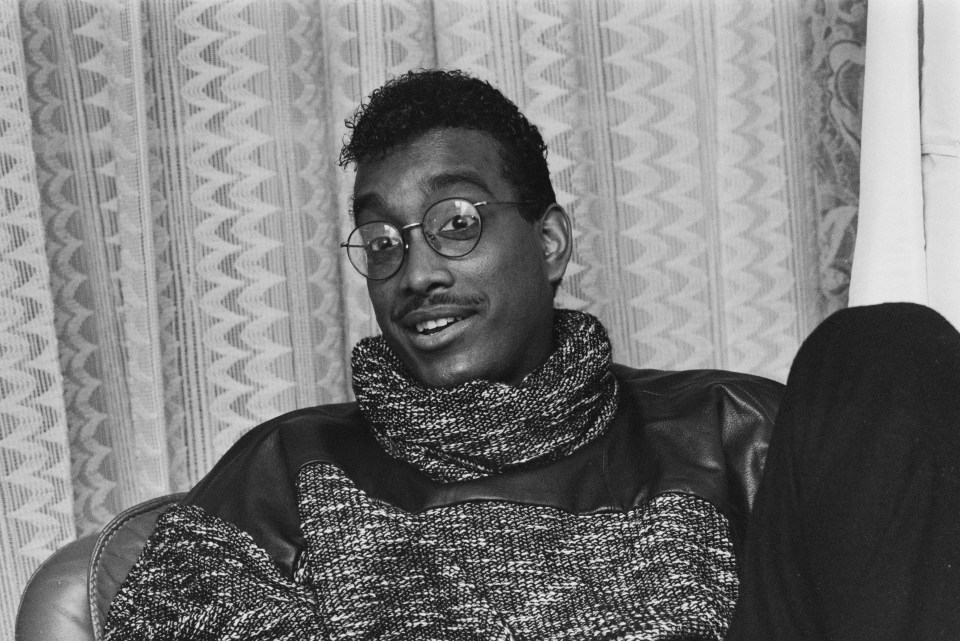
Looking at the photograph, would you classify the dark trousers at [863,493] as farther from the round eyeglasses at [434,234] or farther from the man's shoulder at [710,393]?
the round eyeglasses at [434,234]

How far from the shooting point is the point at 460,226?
51.4 inches

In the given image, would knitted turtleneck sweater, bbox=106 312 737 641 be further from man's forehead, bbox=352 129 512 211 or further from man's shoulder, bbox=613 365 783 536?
man's forehead, bbox=352 129 512 211

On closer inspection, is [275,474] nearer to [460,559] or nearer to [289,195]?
[460,559]

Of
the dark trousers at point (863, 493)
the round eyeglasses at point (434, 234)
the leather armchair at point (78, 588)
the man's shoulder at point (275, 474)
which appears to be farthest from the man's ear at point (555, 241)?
the leather armchair at point (78, 588)

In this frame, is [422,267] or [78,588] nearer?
[78,588]

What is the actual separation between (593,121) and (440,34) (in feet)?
1.05

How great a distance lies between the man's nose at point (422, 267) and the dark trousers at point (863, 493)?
1.59 ft

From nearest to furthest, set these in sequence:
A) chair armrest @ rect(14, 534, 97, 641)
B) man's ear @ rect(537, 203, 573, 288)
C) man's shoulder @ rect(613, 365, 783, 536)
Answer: chair armrest @ rect(14, 534, 97, 641), man's shoulder @ rect(613, 365, 783, 536), man's ear @ rect(537, 203, 573, 288)

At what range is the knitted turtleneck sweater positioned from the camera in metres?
1.11

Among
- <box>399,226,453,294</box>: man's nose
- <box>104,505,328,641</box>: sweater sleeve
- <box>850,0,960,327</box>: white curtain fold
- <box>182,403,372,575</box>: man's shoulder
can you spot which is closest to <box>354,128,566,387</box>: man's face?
<box>399,226,453,294</box>: man's nose

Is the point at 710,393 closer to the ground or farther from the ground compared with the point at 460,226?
closer to the ground

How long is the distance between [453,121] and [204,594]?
691 mm

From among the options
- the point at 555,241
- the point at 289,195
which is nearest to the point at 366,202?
the point at 555,241

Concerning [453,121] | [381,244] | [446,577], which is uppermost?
[453,121]
